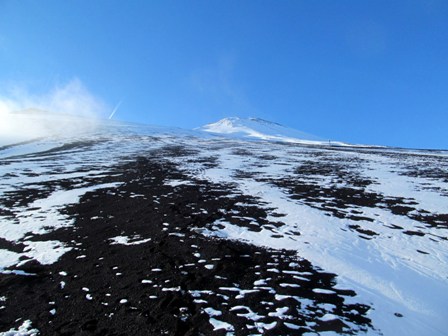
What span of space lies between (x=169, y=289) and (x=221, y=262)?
6.27ft

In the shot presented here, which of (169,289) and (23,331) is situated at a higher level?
(169,289)

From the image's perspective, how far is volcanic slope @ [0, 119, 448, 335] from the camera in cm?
608

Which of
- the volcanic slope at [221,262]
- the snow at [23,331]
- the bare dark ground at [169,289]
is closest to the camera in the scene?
the snow at [23,331]

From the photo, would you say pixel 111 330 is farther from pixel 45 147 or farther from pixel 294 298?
pixel 45 147

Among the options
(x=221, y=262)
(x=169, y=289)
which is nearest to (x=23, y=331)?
(x=169, y=289)

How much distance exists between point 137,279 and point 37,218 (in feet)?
25.2

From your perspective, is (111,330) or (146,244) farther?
(146,244)

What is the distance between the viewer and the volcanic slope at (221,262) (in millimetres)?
6082

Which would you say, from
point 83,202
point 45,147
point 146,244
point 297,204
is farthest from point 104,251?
point 45,147

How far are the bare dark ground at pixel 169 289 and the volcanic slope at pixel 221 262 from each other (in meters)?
0.03

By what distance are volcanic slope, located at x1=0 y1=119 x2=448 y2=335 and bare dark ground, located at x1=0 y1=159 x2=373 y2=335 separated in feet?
0.11

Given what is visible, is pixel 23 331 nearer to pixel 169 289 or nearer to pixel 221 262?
pixel 169 289

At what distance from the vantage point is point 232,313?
6.21 m

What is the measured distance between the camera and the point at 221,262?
8.56m
